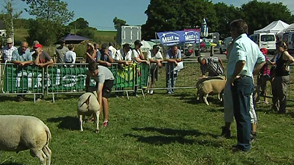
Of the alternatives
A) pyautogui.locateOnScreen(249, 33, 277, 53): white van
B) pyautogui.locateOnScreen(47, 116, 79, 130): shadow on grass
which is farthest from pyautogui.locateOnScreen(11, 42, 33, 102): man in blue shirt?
pyautogui.locateOnScreen(249, 33, 277, 53): white van

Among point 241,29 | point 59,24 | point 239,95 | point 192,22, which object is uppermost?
point 192,22

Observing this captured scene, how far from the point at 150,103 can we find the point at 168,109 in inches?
40.2

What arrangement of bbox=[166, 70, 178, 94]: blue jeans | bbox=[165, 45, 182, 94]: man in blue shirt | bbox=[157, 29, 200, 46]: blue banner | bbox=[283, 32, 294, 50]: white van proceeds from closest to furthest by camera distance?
bbox=[165, 45, 182, 94]: man in blue shirt, bbox=[166, 70, 178, 94]: blue jeans, bbox=[157, 29, 200, 46]: blue banner, bbox=[283, 32, 294, 50]: white van

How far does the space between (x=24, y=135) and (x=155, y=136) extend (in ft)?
9.26

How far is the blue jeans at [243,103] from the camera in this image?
5.33 meters

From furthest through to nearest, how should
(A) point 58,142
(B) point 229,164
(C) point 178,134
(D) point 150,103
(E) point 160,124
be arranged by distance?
(D) point 150,103, (E) point 160,124, (C) point 178,134, (A) point 58,142, (B) point 229,164

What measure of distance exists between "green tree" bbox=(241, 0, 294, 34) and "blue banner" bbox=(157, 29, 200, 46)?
43.6m

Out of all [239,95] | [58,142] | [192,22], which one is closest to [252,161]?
[239,95]

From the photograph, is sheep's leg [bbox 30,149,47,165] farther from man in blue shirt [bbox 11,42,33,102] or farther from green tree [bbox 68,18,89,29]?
green tree [bbox 68,18,89,29]

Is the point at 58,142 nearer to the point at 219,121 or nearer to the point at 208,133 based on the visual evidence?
the point at 208,133

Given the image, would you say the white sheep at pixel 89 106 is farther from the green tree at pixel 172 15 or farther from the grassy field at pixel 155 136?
the green tree at pixel 172 15

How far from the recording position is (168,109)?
31.3ft

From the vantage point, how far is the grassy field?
5.27 m

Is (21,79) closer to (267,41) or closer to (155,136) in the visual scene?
(155,136)
